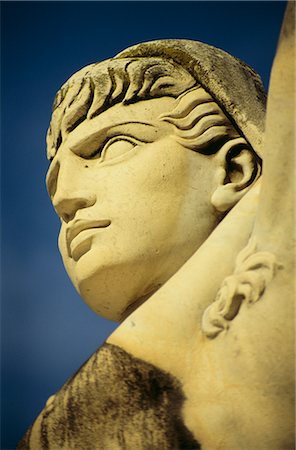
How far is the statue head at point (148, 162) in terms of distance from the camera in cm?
Answer: 422

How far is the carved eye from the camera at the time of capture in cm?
439

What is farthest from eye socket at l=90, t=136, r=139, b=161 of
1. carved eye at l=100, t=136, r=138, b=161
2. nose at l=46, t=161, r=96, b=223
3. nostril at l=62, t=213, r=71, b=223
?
nostril at l=62, t=213, r=71, b=223

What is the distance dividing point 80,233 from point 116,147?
483mm

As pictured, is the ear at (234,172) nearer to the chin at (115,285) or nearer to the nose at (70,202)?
the chin at (115,285)

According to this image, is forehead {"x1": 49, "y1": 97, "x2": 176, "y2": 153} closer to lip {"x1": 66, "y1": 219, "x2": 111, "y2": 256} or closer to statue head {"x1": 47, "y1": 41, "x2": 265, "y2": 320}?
statue head {"x1": 47, "y1": 41, "x2": 265, "y2": 320}

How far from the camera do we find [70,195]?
14.4 ft

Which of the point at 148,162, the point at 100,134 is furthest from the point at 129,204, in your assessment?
the point at 100,134

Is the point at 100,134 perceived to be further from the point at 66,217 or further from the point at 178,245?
the point at 178,245

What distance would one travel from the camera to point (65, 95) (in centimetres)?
466

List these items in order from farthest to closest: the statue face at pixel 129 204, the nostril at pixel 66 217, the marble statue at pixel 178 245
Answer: the nostril at pixel 66 217 → the statue face at pixel 129 204 → the marble statue at pixel 178 245

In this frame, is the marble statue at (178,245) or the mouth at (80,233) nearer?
the marble statue at (178,245)

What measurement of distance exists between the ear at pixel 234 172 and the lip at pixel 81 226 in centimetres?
56

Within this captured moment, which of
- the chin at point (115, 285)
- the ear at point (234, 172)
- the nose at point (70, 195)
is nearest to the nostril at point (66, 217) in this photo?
the nose at point (70, 195)

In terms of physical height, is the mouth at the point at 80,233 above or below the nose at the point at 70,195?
below
